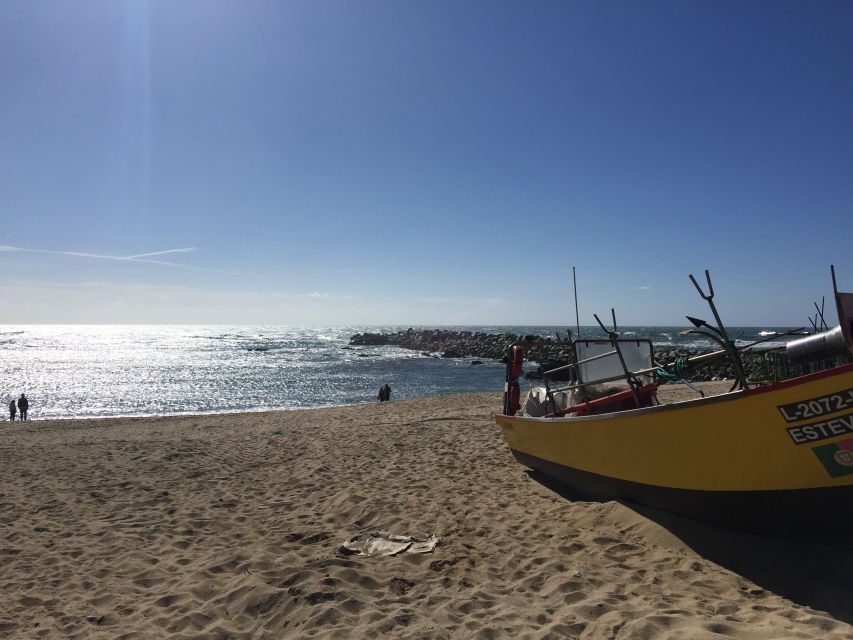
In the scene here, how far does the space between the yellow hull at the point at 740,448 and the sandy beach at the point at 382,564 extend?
0.52 meters

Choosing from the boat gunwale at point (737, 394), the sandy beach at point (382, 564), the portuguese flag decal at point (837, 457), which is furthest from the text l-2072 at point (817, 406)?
the sandy beach at point (382, 564)

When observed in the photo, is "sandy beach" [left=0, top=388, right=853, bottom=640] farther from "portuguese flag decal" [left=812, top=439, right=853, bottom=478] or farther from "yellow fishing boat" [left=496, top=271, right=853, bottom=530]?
"portuguese flag decal" [left=812, top=439, right=853, bottom=478]

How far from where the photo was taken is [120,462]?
10.6 meters

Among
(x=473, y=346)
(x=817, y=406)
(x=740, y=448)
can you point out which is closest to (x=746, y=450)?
(x=740, y=448)

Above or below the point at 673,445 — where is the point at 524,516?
below

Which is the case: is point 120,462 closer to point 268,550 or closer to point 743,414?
point 268,550

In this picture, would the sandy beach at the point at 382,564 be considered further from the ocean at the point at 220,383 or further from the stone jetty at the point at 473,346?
the stone jetty at the point at 473,346

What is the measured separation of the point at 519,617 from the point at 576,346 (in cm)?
504

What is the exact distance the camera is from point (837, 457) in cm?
430

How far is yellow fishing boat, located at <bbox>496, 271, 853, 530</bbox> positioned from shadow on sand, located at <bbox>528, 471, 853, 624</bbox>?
0.56 ft

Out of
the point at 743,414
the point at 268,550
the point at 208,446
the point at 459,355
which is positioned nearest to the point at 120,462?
the point at 208,446

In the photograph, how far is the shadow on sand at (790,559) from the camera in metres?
4.28

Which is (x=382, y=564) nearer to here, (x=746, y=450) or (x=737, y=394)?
(x=746, y=450)

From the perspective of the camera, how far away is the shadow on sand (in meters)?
4.28
